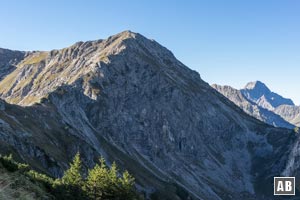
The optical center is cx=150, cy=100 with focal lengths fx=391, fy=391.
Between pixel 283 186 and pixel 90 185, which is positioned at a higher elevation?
pixel 283 186

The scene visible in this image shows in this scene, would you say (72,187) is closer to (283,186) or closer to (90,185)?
(90,185)

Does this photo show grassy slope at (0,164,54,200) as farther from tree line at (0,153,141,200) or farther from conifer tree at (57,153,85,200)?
tree line at (0,153,141,200)

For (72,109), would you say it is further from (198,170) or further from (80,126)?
(198,170)

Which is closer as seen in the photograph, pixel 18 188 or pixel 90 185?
pixel 18 188

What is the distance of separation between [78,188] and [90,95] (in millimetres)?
147700

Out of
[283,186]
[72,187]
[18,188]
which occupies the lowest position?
[72,187]

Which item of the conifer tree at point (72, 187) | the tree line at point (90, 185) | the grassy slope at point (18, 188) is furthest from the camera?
the tree line at point (90, 185)

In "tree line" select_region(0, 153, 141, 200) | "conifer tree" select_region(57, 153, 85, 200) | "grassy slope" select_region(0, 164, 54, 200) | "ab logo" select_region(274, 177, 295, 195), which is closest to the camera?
"grassy slope" select_region(0, 164, 54, 200)

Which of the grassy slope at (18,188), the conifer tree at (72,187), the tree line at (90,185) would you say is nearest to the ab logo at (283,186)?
the tree line at (90,185)

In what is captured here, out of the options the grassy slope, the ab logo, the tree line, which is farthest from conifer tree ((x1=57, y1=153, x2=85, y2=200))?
the ab logo

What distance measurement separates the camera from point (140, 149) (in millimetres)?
182125

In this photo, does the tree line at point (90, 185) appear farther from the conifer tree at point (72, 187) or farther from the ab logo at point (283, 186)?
the ab logo at point (283, 186)

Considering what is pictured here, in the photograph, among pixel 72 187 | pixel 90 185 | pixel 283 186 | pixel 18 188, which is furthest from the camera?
pixel 90 185

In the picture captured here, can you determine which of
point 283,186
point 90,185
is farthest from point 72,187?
point 283,186
